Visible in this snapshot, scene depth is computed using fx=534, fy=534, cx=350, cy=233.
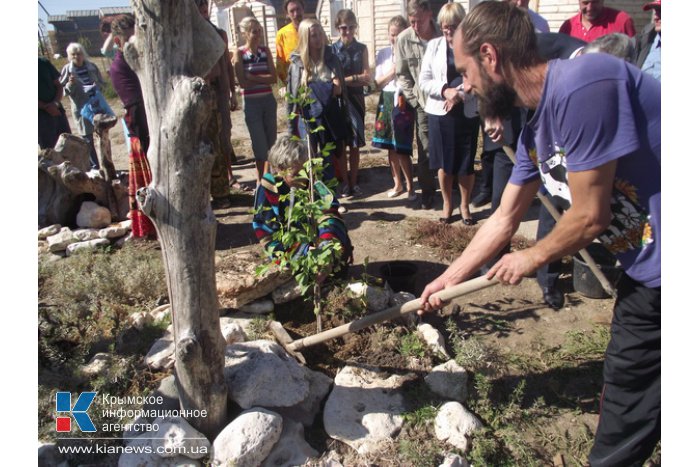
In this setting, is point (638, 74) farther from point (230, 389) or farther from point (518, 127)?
point (518, 127)

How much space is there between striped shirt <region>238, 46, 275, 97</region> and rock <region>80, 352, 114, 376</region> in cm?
411

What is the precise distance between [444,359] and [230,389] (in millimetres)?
1432

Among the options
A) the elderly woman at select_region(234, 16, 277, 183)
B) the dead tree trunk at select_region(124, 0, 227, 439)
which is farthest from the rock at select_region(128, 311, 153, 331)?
the elderly woman at select_region(234, 16, 277, 183)

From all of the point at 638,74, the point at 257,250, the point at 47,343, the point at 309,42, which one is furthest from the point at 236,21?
the point at 638,74

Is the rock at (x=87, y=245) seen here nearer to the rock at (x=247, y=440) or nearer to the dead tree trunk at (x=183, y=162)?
the dead tree trunk at (x=183, y=162)

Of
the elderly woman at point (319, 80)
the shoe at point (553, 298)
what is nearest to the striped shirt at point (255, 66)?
the elderly woman at point (319, 80)

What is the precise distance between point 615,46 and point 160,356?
383cm

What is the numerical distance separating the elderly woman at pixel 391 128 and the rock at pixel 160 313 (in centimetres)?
360

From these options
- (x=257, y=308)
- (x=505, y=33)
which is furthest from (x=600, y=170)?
(x=257, y=308)

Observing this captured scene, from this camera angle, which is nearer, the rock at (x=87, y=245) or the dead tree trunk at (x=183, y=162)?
the dead tree trunk at (x=183, y=162)

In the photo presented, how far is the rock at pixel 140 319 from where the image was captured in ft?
12.7

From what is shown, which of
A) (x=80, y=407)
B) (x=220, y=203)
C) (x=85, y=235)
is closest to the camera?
(x=80, y=407)

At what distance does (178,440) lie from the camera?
2.69 m

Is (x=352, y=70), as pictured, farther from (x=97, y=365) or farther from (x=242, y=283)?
(x=97, y=365)
